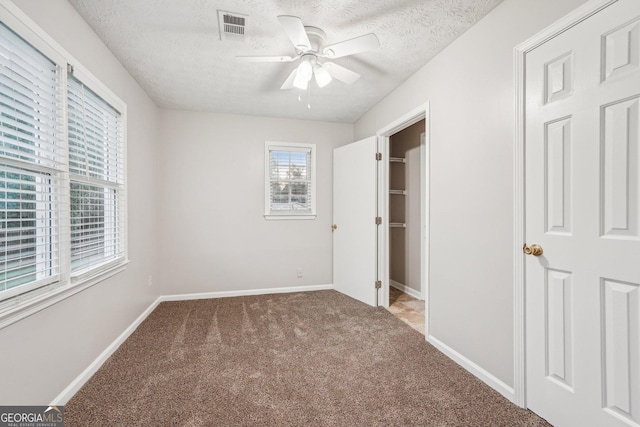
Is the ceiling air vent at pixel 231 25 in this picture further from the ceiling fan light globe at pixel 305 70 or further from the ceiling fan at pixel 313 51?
the ceiling fan light globe at pixel 305 70

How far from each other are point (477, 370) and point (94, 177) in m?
3.18

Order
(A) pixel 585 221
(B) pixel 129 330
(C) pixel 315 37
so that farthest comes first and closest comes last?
(B) pixel 129 330, (C) pixel 315 37, (A) pixel 585 221

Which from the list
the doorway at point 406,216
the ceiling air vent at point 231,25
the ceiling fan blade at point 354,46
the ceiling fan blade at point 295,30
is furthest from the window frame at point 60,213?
the doorway at point 406,216

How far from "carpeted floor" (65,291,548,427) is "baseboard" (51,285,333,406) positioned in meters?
0.05

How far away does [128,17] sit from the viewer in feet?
6.54

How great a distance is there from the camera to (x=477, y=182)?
2.08m

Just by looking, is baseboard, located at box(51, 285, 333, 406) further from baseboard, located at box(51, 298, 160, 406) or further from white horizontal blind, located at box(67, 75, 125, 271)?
white horizontal blind, located at box(67, 75, 125, 271)

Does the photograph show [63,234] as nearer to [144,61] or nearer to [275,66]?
[144,61]

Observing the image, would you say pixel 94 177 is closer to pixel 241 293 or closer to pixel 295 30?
pixel 295 30

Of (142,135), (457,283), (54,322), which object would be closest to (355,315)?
(457,283)

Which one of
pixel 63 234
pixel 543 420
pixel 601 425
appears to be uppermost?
pixel 63 234

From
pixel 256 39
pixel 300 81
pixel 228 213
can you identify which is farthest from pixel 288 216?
pixel 256 39

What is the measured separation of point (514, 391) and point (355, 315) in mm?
1699

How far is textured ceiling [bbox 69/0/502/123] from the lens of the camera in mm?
1890
